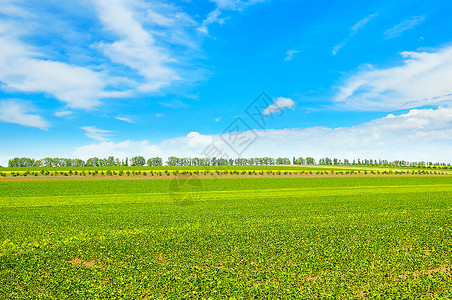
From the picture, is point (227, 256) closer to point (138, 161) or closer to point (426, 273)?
point (426, 273)

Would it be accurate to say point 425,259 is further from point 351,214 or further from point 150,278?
point 150,278

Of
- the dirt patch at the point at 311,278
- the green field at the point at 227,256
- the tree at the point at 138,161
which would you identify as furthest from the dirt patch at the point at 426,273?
the tree at the point at 138,161

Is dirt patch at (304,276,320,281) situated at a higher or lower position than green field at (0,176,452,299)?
lower

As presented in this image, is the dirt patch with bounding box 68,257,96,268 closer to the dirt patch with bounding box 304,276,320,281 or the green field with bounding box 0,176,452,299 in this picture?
the green field with bounding box 0,176,452,299

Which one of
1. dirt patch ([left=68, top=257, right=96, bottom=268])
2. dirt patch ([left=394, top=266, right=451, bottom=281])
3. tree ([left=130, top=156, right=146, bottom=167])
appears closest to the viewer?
dirt patch ([left=394, top=266, right=451, bottom=281])

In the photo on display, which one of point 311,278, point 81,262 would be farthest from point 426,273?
point 81,262

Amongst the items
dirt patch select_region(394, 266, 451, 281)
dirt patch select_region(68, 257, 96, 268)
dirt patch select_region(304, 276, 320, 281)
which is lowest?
dirt patch select_region(394, 266, 451, 281)

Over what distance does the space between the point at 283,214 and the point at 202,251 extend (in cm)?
1102

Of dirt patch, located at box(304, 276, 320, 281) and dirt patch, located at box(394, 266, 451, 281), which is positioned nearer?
dirt patch, located at box(304, 276, 320, 281)

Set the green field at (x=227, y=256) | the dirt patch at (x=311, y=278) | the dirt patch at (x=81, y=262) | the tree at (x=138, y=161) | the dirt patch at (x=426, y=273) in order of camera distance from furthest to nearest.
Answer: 1. the tree at (x=138, y=161)
2. the dirt patch at (x=81, y=262)
3. the dirt patch at (x=426, y=273)
4. the dirt patch at (x=311, y=278)
5. the green field at (x=227, y=256)

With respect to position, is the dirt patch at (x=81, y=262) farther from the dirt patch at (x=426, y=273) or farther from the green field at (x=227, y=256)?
the dirt patch at (x=426, y=273)

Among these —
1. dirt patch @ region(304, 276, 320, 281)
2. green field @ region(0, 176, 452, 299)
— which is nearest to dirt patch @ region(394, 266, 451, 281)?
green field @ region(0, 176, 452, 299)

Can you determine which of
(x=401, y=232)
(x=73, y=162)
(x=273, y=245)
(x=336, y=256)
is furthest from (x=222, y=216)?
(x=73, y=162)

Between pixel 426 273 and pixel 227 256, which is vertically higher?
pixel 227 256
